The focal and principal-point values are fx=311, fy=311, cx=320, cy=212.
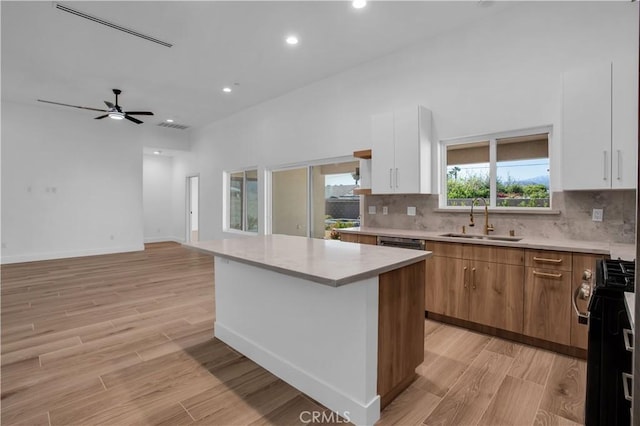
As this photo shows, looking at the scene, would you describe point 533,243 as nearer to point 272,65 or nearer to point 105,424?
point 105,424

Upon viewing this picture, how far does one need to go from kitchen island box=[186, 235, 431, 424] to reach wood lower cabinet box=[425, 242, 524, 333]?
3.56ft

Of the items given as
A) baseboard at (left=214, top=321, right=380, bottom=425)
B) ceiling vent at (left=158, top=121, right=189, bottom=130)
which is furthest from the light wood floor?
ceiling vent at (left=158, top=121, right=189, bottom=130)

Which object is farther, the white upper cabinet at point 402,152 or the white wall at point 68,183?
the white wall at point 68,183

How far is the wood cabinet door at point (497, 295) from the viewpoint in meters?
2.77

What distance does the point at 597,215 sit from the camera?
2805mm

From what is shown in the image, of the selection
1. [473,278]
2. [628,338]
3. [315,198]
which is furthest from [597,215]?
[315,198]

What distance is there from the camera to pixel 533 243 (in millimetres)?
2682

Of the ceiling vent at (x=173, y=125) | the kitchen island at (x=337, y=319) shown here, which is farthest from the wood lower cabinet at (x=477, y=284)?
the ceiling vent at (x=173, y=125)

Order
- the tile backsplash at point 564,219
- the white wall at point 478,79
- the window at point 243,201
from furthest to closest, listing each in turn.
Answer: the window at point 243,201 < the white wall at point 478,79 < the tile backsplash at point 564,219

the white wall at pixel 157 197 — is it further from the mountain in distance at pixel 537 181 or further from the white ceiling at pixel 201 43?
the mountain in distance at pixel 537 181

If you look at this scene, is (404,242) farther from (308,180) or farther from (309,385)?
(308,180)

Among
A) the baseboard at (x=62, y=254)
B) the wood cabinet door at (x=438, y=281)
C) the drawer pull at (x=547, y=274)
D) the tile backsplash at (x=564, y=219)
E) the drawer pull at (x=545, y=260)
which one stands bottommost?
the baseboard at (x=62, y=254)

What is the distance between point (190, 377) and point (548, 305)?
2.93 m

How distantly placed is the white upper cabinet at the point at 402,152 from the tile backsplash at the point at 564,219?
0.36m
